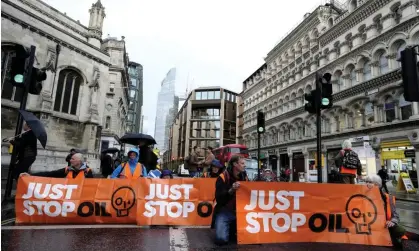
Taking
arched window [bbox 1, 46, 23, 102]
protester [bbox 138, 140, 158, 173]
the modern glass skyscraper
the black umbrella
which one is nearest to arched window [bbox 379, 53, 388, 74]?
protester [bbox 138, 140, 158, 173]

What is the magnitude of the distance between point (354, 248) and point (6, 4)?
25895mm

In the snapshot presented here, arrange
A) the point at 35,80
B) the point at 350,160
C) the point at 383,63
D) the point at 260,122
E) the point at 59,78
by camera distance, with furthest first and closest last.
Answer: the point at 59,78
the point at 383,63
the point at 260,122
the point at 350,160
the point at 35,80

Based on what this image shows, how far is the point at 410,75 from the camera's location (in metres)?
5.41

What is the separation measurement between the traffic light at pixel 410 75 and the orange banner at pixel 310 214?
2028mm

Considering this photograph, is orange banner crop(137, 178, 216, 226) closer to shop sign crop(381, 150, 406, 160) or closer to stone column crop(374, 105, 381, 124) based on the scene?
shop sign crop(381, 150, 406, 160)

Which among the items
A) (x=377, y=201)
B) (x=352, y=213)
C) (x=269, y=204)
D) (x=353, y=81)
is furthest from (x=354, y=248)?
(x=353, y=81)

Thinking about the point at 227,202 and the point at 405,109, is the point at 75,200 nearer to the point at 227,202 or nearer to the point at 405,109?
the point at 227,202

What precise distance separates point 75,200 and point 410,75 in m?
7.36

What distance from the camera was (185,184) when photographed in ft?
19.3

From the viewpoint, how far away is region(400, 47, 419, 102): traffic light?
529 cm

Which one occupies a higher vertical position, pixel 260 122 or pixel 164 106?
pixel 164 106

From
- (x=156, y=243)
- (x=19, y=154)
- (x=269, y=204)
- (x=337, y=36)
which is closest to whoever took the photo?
(x=156, y=243)

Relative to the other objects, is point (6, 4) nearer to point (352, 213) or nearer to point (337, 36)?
point (352, 213)

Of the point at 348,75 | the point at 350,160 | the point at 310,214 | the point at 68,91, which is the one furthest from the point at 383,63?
the point at 68,91
